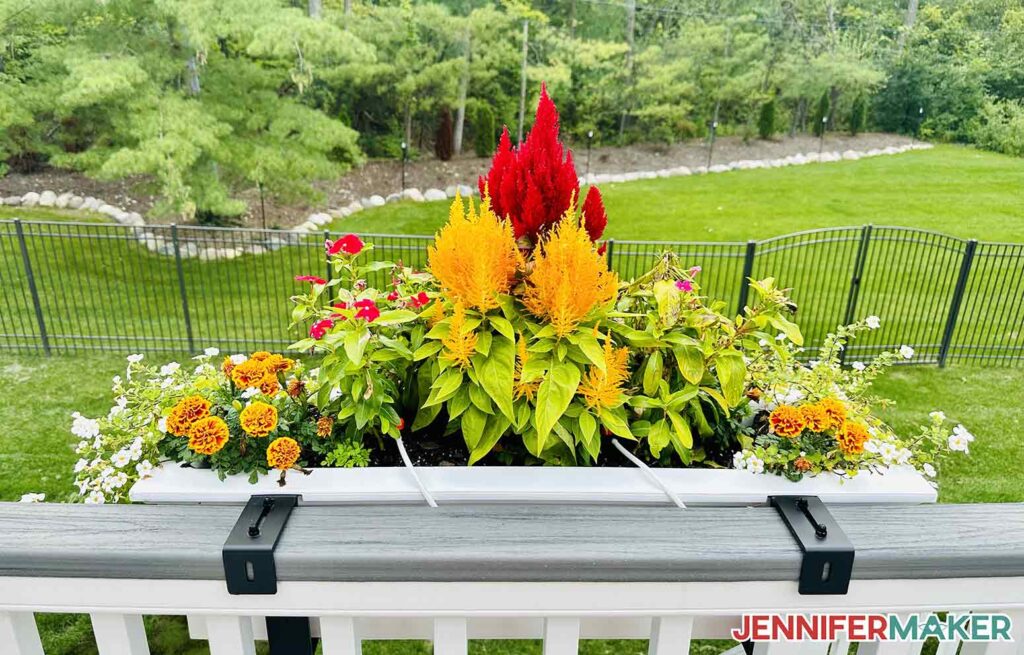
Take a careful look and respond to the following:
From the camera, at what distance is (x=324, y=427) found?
1.39m

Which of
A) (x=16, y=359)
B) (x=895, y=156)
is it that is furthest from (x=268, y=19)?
(x=895, y=156)

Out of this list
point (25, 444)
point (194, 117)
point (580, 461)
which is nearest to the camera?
point (580, 461)

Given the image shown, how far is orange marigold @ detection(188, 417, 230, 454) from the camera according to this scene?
1.24m

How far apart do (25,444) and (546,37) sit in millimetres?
12092

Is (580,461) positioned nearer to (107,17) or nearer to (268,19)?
(268,19)

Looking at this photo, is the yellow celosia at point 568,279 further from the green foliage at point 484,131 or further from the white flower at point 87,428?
the green foliage at point 484,131

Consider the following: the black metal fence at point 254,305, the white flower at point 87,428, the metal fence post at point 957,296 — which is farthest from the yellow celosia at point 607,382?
the metal fence post at point 957,296

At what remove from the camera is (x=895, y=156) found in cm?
1428

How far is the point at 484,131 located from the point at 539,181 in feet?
41.9

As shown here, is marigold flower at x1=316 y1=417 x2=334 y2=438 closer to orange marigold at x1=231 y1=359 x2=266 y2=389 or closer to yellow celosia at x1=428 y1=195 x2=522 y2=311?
orange marigold at x1=231 y1=359 x2=266 y2=389

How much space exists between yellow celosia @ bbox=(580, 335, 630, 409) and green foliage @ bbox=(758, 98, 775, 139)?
16.4 m

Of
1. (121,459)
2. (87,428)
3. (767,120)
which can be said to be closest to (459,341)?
(121,459)

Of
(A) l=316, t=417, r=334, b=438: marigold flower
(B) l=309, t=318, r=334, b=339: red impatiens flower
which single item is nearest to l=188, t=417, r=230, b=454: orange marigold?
(A) l=316, t=417, r=334, b=438: marigold flower

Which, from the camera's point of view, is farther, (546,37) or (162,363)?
(546,37)
